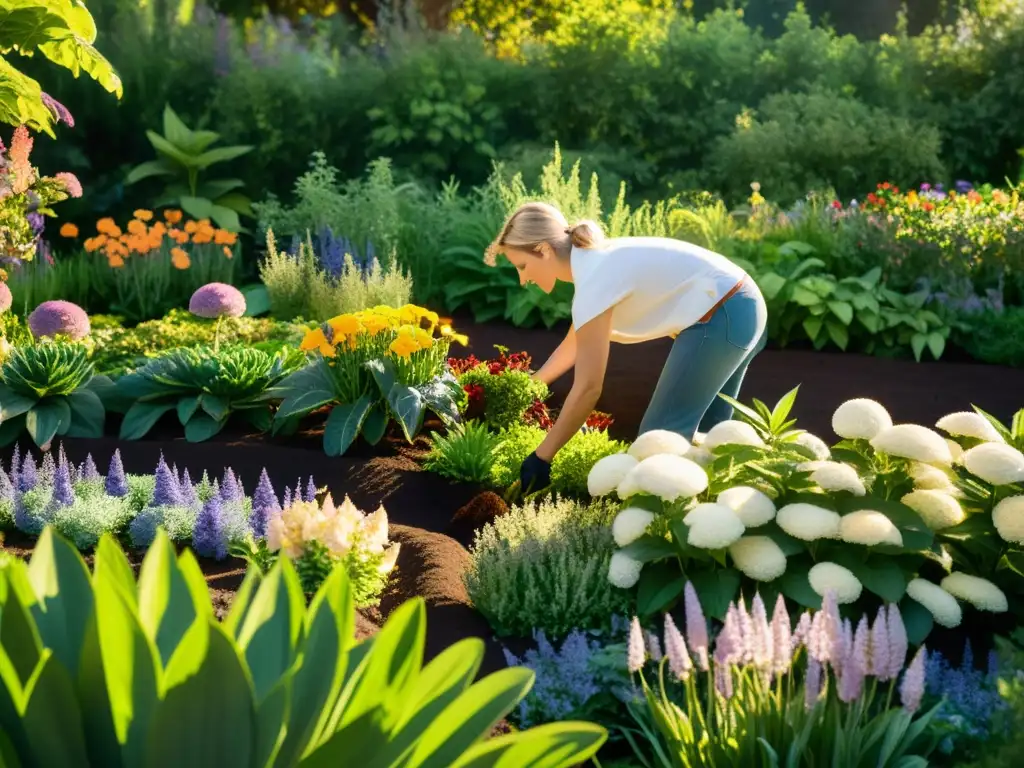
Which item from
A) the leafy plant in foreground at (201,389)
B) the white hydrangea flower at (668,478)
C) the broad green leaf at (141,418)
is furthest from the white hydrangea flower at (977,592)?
the broad green leaf at (141,418)

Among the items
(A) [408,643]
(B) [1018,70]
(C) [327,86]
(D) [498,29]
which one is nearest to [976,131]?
(B) [1018,70]

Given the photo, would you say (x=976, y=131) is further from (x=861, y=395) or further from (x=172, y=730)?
(x=172, y=730)

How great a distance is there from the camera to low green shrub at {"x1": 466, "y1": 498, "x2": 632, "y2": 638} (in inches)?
143

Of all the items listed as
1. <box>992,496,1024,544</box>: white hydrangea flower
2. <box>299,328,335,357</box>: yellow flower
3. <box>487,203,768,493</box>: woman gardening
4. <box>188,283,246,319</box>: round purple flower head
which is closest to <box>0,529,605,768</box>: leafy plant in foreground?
<box>992,496,1024,544</box>: white hydrangea flower

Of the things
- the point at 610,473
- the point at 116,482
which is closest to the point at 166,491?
the point at 116,482

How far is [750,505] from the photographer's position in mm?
3328

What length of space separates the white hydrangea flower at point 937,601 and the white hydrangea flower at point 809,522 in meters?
0.26

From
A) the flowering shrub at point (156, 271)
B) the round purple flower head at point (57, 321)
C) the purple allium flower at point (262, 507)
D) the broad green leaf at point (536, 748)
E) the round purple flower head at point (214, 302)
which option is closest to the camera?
the broad green leaf at point (536, 748)

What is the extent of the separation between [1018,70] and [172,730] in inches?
540

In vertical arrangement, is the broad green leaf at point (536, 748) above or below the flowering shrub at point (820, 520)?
above

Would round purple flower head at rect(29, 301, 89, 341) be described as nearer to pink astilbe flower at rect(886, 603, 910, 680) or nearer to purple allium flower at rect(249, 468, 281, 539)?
purple allium flower at rect(249, 468, 281, 539)

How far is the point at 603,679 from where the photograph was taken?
10.4 ft

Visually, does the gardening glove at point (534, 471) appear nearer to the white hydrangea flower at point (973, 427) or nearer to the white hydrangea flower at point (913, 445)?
the white hydrangea flower at point (913, 445)

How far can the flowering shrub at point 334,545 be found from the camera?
375cm
